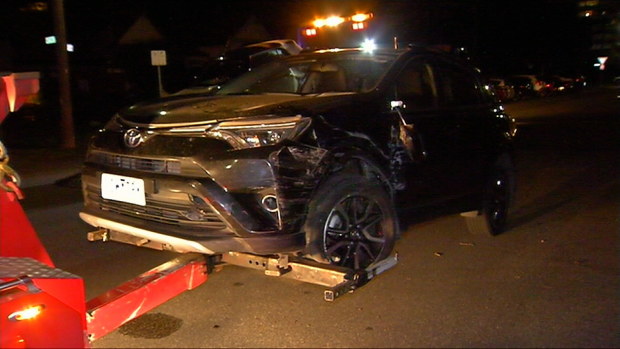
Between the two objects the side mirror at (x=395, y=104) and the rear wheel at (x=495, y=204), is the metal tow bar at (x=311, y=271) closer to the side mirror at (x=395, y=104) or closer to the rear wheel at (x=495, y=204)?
the side mirror at (x=395, y=104)

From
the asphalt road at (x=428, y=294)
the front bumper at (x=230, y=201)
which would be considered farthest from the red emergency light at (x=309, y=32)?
the front bumper at (x=230, y=201)

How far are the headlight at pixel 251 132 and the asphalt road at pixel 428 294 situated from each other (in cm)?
118

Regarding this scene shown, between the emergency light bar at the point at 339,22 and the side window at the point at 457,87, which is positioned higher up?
the emergency light bar at the point at 339,22

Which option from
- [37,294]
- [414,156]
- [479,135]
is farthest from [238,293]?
[479,135]

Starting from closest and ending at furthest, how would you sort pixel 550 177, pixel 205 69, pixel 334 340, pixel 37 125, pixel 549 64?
pixel 334 340
pixel 550 177
pixel 205 69
pixel 37 125
pixel 549 64

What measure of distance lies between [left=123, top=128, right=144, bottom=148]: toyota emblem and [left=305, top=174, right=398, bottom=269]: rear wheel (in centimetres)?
117

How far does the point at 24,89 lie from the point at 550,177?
8.19 meters

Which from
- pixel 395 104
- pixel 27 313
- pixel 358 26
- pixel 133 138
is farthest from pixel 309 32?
pixel 27 313

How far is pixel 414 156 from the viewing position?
4.82 meters

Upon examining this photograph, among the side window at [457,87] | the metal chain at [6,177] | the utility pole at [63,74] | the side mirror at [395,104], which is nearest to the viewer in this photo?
the metal chain at [6,177]

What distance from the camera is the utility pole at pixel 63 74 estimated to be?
12305mm

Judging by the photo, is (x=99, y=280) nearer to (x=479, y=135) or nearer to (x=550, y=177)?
(x=479, y=135)

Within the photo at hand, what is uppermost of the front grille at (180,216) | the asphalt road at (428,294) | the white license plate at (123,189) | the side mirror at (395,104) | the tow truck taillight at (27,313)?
the side mirror at (395,104)

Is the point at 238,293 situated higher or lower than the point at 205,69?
lower
